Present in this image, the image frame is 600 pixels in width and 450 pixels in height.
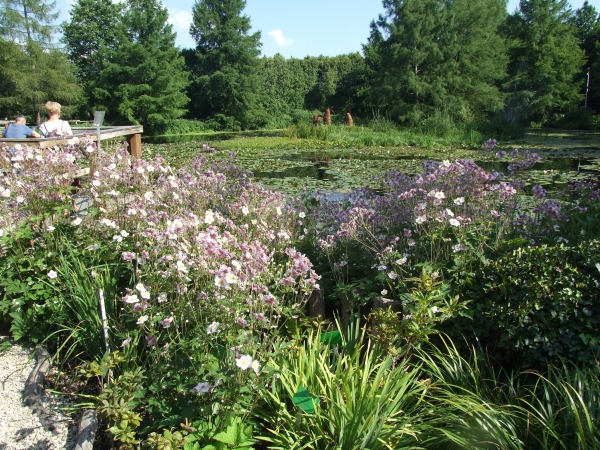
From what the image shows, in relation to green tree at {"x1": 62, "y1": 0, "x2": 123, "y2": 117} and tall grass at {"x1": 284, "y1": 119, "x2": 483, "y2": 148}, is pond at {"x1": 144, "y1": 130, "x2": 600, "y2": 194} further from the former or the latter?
green tree at {"x1": 62, "y1": 0, "x2": 123, "y2": 117}

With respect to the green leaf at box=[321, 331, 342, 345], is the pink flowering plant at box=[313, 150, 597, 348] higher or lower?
higher

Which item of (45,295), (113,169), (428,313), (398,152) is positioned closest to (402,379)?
(428,313)

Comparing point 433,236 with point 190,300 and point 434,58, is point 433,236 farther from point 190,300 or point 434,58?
point 434,58

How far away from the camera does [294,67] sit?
4597cm

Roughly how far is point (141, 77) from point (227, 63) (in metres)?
9.31

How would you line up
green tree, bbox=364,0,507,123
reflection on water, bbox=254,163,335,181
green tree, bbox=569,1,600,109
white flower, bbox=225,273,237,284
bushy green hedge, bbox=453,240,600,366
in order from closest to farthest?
white flower, bbox=225,273,237,284 < bushy green hedge, bbox=453,240,600,366 < reflection on water, bbox=254,163,335,181 < green tree, bbox=364,0,507,123 < green tree, bbox=569,1,600,109

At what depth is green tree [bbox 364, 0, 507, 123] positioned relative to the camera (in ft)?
98.7

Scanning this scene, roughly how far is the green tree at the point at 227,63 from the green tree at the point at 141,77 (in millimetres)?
4513

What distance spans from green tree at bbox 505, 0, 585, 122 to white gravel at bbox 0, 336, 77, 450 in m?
39.1

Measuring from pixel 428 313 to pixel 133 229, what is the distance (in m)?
1.89

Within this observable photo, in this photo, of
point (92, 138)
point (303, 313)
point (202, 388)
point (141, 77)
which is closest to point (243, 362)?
point (202, 388)

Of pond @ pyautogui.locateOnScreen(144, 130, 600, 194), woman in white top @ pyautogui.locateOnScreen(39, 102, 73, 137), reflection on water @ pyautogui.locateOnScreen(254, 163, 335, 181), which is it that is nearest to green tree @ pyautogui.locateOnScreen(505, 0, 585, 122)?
pond @ pyautogui.locateOnScreen(144, 130, 600, 194)

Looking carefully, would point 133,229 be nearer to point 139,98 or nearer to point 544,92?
point 139,98

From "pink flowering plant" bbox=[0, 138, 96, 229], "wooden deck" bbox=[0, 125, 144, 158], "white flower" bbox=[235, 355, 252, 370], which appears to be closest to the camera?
"white flower" bbox=[235, 355, 252, 370]
